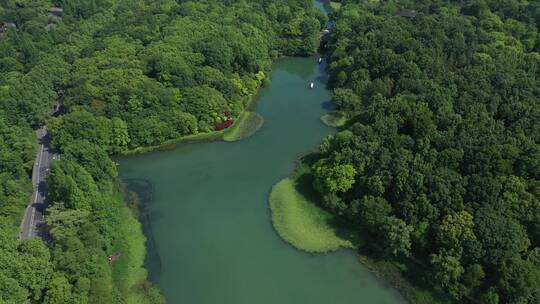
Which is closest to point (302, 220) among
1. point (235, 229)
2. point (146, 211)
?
point (235, 229)

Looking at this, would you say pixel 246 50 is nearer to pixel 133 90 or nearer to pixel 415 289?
pixel 133 90

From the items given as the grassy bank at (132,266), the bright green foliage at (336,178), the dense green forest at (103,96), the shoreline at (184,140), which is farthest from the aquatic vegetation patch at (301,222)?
the dense green forest at (103,96)

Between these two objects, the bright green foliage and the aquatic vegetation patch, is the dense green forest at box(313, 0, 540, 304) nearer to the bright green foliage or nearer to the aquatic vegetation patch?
the bright green foliage

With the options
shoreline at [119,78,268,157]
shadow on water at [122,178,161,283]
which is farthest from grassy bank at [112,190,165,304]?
shoreline at [119,78,268,157]

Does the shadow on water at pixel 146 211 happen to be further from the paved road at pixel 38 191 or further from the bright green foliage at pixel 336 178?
the bright green foliage at pixel 336 178

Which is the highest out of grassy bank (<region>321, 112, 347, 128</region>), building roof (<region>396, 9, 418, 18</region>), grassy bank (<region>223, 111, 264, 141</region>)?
building roof (<region>396, 9, 418, 18</region>)

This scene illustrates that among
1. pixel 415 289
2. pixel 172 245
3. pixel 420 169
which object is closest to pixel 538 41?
pixel 420 169

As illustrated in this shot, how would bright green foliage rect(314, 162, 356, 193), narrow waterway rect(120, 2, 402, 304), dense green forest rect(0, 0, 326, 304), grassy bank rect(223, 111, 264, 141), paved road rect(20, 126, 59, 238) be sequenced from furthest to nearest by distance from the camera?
1. grassy bank rect(223, 111, 264, 141)
2. bright green foliage rect(314, 162, 356, 193)
3. paved road rect(20, 126, 59, 238)
4. narrow waterway rect(120, 2, 402, 304)
5. dense green forest rect(0, 0, 326, 304)
